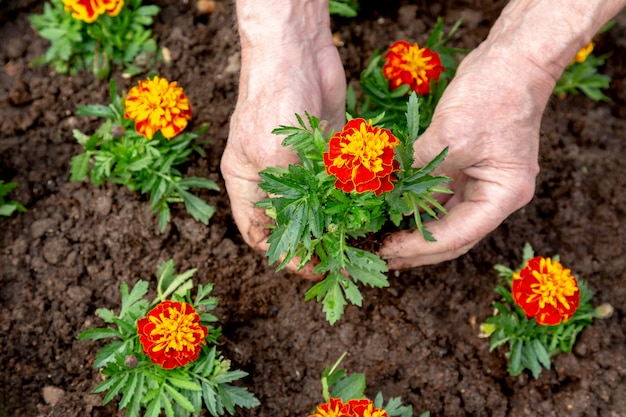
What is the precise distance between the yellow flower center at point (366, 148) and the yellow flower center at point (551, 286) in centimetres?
104

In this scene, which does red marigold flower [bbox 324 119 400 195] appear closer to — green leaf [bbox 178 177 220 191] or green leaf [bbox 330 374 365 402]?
green leaf [bbox 330 374 365 402]

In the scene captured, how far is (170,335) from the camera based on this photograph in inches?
90.2

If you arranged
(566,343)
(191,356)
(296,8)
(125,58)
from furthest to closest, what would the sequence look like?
(125,58) < (566,343) < (296,8) < (191,356)

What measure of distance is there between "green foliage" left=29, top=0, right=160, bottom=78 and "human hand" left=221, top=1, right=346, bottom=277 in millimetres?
875

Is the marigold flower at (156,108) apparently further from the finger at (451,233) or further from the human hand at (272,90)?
the finger at (451,233)

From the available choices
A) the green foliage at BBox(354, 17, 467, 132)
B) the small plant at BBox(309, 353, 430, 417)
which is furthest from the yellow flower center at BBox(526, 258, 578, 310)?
the green foliage at BBox(354, 17, 467, 132)

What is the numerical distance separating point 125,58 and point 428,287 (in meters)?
1.75

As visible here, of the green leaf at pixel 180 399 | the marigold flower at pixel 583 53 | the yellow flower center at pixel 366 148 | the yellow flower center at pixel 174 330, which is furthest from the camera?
the marigold flower at pixel 583 53

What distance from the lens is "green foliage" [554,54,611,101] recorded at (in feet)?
11.2

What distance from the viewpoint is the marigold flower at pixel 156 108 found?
2.70 m

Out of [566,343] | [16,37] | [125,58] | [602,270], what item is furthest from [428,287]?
[16,37]

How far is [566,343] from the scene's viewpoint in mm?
2836

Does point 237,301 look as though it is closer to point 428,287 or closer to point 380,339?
point 380,339

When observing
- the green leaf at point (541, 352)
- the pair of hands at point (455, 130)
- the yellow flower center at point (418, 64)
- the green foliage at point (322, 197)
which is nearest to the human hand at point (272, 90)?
the pair of hands at point (455, 130)
